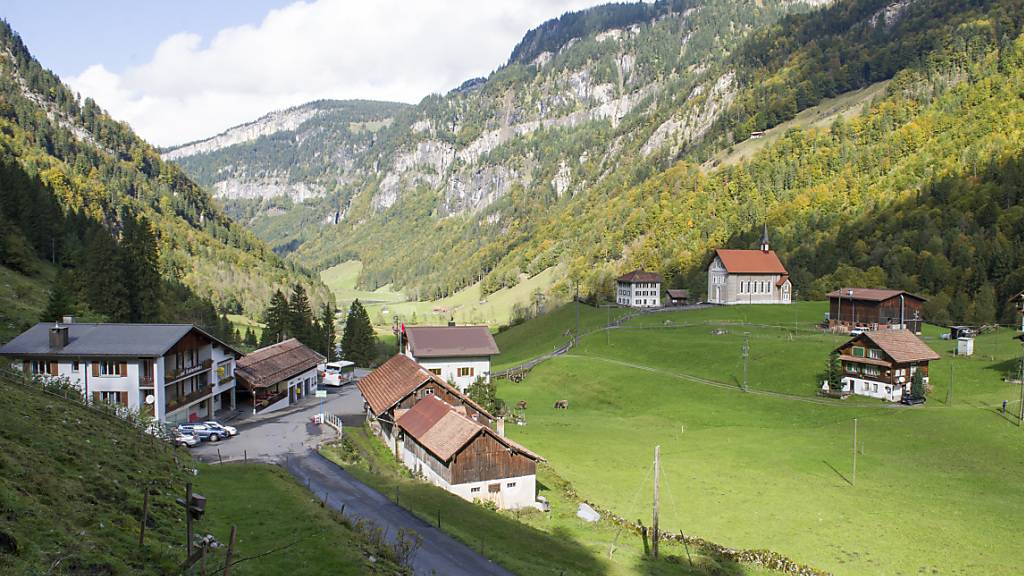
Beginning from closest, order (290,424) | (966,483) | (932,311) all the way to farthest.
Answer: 1. (966,483)
2. (290,424)
3. (932,311)

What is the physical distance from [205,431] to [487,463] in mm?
22987

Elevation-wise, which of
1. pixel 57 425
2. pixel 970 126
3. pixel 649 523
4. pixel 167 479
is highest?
pixel 970 126

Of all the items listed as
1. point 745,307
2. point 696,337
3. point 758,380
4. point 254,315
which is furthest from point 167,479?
point 254,315

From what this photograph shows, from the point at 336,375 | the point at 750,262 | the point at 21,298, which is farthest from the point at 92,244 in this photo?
the point at 750,262

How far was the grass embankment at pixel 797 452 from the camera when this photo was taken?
3609cm

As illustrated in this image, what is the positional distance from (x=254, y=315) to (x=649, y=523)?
16397 centimetres

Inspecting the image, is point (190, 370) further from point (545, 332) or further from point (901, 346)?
point (545, 332)

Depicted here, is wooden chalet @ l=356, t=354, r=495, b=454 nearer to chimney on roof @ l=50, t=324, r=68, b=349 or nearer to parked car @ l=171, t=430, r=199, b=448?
parked car @ l=171, t=430, r=199, b=448

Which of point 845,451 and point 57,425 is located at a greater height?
point 57,425

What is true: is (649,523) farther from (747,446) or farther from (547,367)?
(547,367)

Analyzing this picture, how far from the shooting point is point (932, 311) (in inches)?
4469

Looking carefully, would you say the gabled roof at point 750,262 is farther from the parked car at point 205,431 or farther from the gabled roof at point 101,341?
the gabled roof at point 101,341

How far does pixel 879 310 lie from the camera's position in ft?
317

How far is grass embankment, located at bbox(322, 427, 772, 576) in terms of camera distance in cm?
3050
